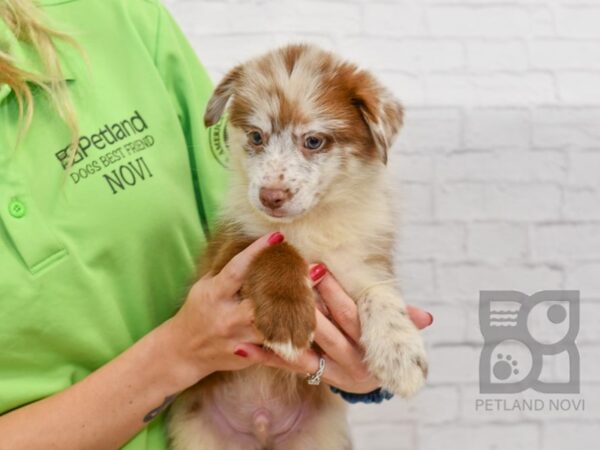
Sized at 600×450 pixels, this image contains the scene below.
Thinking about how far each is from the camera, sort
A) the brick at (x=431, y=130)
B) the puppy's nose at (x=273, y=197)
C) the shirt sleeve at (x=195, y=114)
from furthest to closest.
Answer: the brick at (x=431, y=130), the shirt sleeve at (x=195, y=114), the puppy's nose at (x=273, y=197)

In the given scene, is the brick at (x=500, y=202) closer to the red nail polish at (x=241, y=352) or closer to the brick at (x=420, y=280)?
the brick at (x=420, y=280)

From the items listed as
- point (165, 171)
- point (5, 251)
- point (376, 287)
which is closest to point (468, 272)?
point (376, 287)

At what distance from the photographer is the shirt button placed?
135 cm

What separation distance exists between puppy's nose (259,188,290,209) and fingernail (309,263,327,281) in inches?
5.3

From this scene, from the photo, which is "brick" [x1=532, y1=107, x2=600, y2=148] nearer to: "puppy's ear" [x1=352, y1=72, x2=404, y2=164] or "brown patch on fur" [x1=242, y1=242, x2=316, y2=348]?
"puppy's ear" [x1=352, y1=72, x2=404, y2=164]

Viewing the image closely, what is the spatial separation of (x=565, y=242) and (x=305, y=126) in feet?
4.22

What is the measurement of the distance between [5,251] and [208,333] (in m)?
0.40

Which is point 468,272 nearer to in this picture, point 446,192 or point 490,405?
point 446,192

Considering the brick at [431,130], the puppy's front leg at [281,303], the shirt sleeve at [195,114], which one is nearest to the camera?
the puppy's front leg at [281,303]

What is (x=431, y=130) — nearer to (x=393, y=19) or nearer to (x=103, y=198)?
(x=393, y=19)

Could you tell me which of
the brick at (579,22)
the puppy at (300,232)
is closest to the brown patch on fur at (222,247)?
the puppy at (300,232)

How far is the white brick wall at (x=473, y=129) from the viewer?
2318mm

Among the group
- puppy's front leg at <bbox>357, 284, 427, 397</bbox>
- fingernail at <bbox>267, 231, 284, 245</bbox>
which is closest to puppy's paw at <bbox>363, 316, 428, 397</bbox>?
puppy's front leg at <bbox>357, 284, 427, 397</bbox>

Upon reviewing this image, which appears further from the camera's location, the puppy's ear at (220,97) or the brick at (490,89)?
the brick at (490,89)
